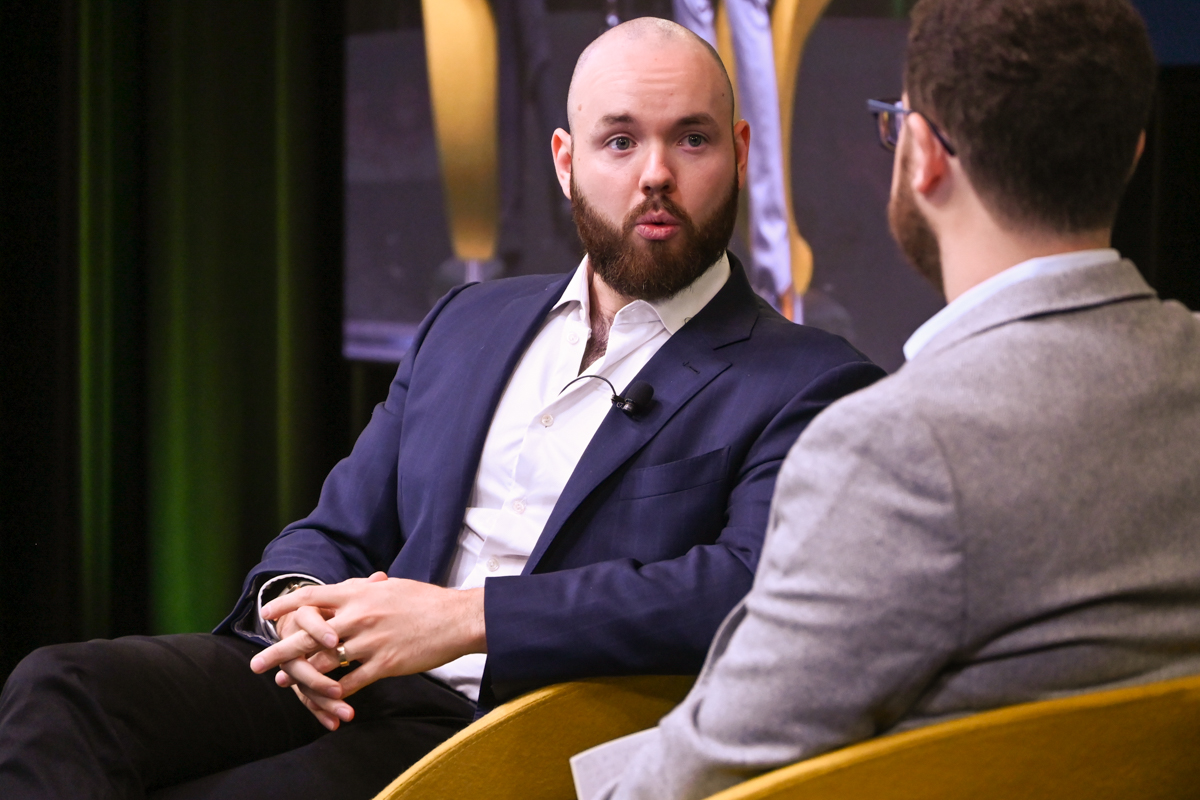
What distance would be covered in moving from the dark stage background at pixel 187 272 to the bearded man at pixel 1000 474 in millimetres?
2326

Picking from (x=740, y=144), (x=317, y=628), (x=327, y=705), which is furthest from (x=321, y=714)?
(x=740, y=144)

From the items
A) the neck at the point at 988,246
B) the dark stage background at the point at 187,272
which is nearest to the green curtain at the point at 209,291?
the dark stage background at the point at 187,272

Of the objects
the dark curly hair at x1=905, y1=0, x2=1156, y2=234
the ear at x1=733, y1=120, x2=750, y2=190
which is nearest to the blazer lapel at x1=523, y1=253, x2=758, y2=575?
the ear at x1=733, y1=120, x2=750, y2=190

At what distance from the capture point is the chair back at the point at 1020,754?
0.82m

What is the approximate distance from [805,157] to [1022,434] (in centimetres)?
215

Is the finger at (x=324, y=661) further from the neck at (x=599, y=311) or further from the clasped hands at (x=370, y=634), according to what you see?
the neck at (x=599, y=311)

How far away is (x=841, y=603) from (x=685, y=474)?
0.77m

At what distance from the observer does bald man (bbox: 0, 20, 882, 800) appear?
1403 mm

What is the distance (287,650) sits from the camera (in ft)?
4.77

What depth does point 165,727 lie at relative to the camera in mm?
1462

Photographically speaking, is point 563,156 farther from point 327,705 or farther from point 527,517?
point 327,705

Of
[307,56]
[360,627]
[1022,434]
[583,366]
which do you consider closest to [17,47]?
[307,56]

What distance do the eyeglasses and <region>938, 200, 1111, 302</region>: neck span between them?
0.07m

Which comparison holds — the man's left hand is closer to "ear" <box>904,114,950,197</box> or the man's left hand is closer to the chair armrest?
the chair armrest
